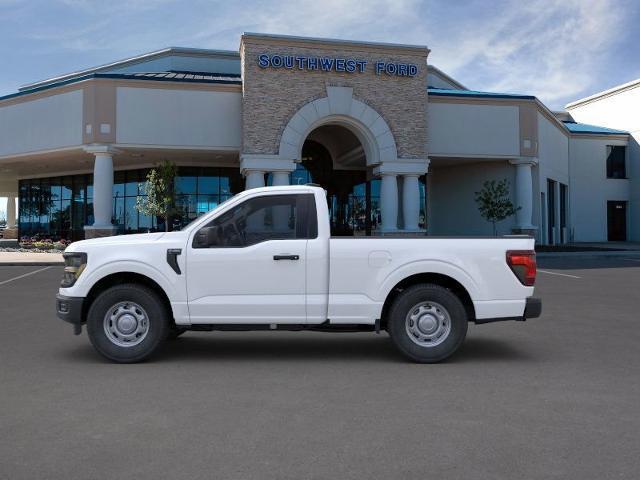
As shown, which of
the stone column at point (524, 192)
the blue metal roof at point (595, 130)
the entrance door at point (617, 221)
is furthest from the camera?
the entrance door at point (617, 221)

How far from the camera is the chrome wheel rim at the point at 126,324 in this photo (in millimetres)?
6934

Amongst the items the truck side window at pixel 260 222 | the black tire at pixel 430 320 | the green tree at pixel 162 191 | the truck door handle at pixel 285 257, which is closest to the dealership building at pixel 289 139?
the green tree at pixel 162 191

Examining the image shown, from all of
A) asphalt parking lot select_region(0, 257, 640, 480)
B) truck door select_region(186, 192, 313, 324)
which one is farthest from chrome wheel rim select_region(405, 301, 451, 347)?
truck door select_region(186, 192, 313, 324)

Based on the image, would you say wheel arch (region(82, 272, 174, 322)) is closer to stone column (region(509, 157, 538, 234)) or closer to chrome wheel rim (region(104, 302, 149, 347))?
chrome wheel rim (region(104, 302, 149, 347))

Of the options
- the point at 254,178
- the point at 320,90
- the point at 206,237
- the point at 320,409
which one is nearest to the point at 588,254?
the point at 320,90

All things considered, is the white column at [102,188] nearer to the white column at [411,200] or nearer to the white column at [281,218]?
the white column at [411,200]

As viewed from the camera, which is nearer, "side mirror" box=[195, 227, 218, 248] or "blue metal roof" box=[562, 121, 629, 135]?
"side mirror" box=[195, 227, 218, 248]

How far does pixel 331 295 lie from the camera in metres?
6.98

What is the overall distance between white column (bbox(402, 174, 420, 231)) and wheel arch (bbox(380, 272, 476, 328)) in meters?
21.6

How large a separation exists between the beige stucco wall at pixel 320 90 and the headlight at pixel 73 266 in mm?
20275

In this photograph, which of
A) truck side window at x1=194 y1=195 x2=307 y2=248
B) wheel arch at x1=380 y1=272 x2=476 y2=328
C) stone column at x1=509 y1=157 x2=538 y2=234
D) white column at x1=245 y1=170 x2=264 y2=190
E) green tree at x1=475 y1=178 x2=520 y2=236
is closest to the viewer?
truck side window at x1=194 y1=195 x2=307 y2=248

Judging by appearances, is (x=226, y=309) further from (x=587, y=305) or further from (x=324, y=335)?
(x=587, y=305)

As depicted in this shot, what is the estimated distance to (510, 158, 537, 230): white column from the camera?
103 ft

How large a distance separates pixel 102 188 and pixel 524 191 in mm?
20931
